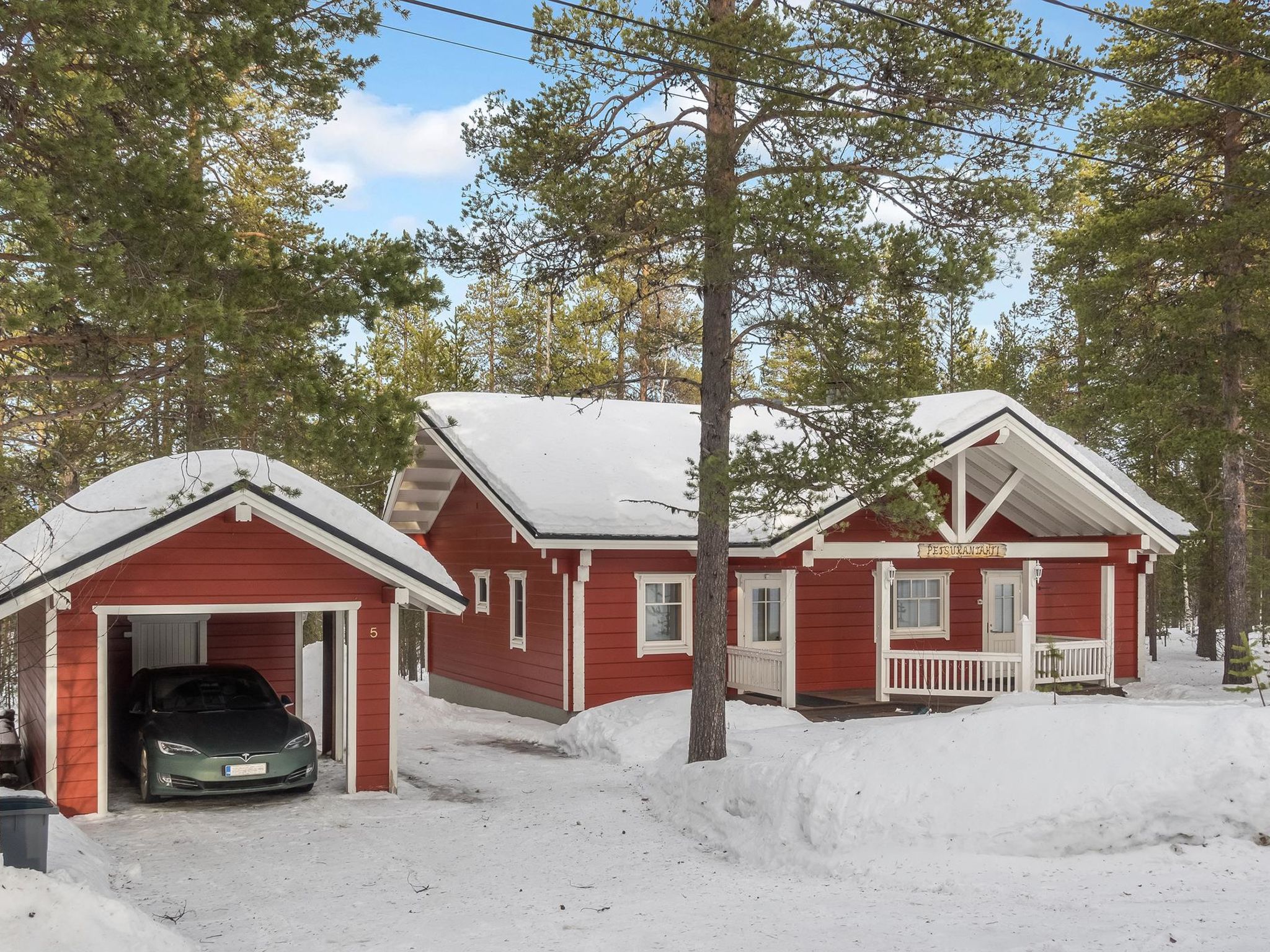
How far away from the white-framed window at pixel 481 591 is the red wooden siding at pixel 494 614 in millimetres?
77

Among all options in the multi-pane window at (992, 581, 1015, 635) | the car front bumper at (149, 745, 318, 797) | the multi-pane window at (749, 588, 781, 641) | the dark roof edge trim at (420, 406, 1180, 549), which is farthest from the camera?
the multi-pane window at (992, 581, 1015, 635)

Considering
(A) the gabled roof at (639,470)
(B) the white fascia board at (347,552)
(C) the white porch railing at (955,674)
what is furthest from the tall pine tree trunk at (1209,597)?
(B) the white fascia board at (347,552)

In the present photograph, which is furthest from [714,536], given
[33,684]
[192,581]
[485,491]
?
[33,684]

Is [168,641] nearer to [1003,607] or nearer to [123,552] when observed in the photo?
[123,552]

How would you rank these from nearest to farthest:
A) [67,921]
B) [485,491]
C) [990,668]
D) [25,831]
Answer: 1. [67,921]
2. [25,831]
3. [990,668]
4. [485,491]

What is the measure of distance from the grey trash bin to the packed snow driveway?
121cm

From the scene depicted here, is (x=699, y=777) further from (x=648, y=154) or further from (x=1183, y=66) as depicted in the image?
(x=1183, y=66)

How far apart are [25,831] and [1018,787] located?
26.8 ft

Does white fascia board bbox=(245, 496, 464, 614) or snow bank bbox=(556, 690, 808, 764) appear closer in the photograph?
white fascia board bbox=(245, 496, 464, 614)

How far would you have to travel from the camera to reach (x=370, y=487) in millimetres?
31422

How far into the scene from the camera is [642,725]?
17047mm

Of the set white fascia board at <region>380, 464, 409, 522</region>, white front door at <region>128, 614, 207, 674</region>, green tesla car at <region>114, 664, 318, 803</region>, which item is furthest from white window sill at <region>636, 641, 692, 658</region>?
white front door at <region>128, 614, 207, 674</region>

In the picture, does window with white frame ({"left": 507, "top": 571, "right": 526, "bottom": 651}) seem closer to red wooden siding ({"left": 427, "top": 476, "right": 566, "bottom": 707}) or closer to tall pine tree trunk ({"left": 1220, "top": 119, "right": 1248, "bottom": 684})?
red wooden siding ({"left": 427, "top": 476, "right": 566, "bottom": 707})

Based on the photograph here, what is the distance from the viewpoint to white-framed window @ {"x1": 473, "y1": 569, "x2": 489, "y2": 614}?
22.7 meters
